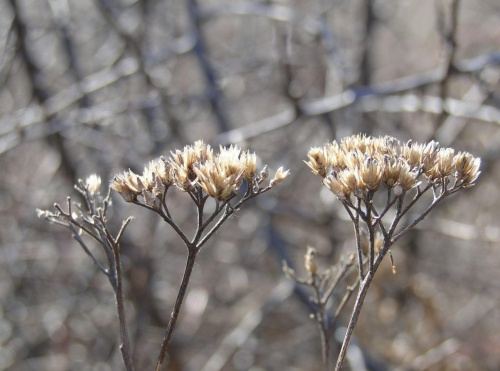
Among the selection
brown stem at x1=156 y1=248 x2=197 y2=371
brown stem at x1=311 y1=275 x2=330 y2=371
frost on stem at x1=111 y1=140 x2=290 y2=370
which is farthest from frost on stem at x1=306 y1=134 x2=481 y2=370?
brown stem at x1=156 y1=248 x2=197 y2=371

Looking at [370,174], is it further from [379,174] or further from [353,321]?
[353,321]

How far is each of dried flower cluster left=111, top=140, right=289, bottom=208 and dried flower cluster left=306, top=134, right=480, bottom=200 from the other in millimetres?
133

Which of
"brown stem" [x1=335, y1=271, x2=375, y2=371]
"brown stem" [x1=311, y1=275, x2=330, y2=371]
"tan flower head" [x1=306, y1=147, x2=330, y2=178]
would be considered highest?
"tan flower head" [x1=306, y1=147, x2=330, y2=178]

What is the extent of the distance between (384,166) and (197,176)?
0.46 metres

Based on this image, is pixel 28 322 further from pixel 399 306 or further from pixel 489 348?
pixel 489 348

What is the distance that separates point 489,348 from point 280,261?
1.91 metres

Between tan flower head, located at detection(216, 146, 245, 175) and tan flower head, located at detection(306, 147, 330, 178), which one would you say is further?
tan flower head, located at detection(306, 147, 330, 178)

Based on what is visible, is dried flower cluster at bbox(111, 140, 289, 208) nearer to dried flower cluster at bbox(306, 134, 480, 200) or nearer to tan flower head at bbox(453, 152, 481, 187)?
dried flower cluster at bbox(306, 134, 480, 200)

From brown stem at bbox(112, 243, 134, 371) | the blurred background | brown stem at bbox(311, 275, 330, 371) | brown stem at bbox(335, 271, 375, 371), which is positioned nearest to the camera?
brown stem at bbox(335, 271, 375, 371)

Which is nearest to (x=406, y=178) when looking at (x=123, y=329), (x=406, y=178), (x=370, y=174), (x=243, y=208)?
(x=406, y=178)

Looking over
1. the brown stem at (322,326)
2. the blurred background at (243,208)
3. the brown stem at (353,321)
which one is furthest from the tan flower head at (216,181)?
the blurred background at (243,208)

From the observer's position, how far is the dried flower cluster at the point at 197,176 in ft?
4.93

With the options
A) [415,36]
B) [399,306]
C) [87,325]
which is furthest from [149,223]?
[415,36]

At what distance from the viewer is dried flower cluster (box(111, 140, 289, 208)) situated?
4.93 ft
